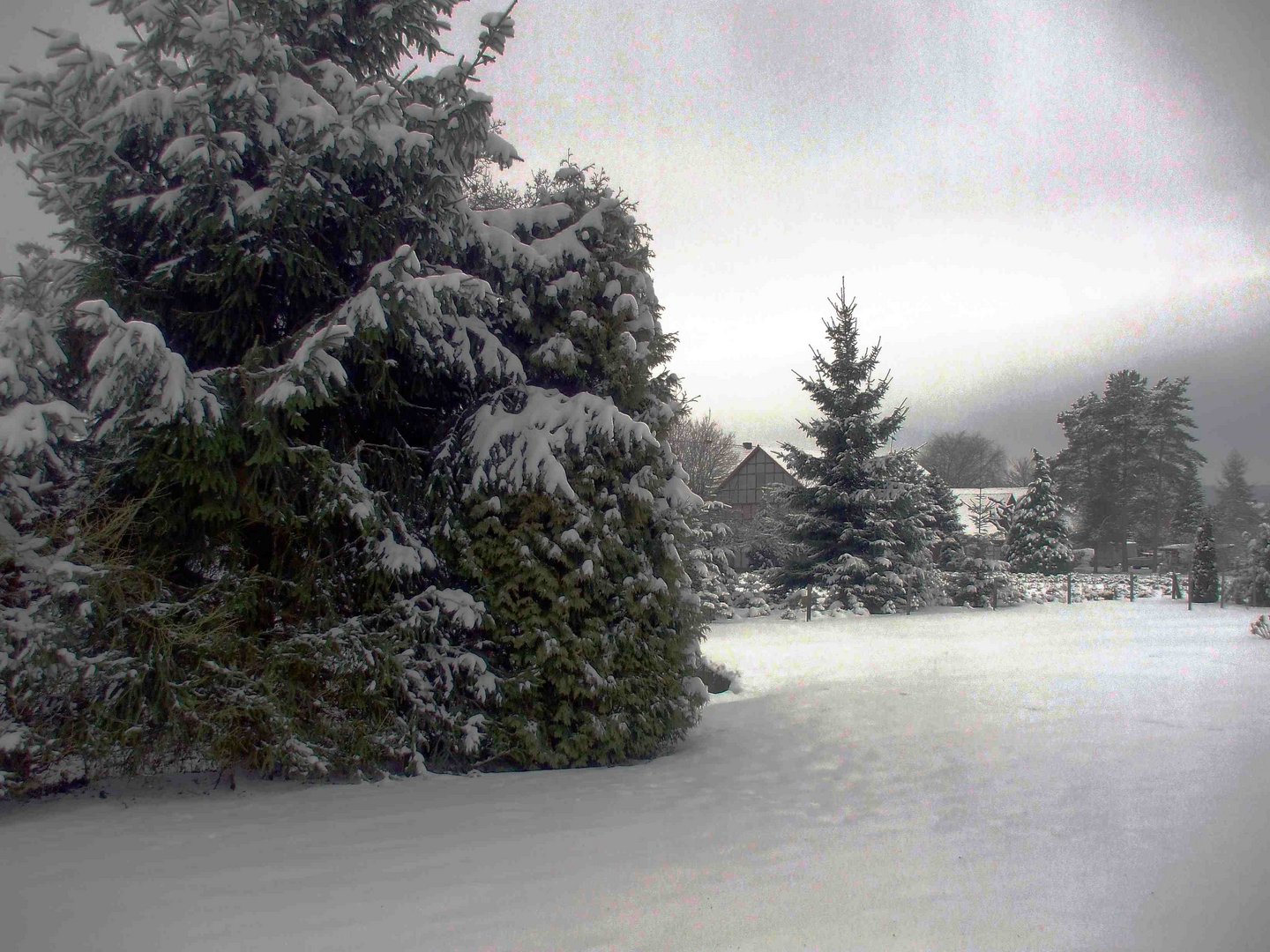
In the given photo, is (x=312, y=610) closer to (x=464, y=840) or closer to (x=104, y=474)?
(x=104, y=474)

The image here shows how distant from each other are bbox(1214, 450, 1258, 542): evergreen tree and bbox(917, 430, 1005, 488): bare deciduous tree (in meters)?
27.3

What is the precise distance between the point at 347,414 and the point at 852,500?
15.1m

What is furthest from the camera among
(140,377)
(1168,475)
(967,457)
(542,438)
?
(967,457)

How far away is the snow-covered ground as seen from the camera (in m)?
3.01

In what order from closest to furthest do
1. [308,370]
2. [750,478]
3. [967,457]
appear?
[308,370] → [750,478] → [967,457]

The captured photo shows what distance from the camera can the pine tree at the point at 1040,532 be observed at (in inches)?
1243

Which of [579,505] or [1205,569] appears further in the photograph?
[1205,569]

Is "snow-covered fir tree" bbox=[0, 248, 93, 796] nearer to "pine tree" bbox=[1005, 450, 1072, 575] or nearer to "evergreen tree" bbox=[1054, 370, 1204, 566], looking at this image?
"evergreen tree" bbox=[1054, 370, 1204, 566]

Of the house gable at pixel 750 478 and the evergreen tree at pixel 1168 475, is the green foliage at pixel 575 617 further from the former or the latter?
the house gable at pixel 750 478

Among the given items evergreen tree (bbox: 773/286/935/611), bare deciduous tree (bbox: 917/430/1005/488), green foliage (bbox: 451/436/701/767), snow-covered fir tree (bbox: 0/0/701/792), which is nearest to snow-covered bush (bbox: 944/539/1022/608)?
evergreen tree (bbox: 773/286/935/611)

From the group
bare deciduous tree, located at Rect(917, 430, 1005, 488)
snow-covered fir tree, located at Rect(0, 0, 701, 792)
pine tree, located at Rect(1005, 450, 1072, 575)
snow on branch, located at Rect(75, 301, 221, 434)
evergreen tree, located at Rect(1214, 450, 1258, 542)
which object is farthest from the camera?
bare deciduous tree, located at Rect(917, 430, 1005, 488)

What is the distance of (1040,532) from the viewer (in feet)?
105

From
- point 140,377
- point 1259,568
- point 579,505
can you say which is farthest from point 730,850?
Answer: point 1259,568

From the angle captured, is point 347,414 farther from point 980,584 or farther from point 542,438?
point 980,584
